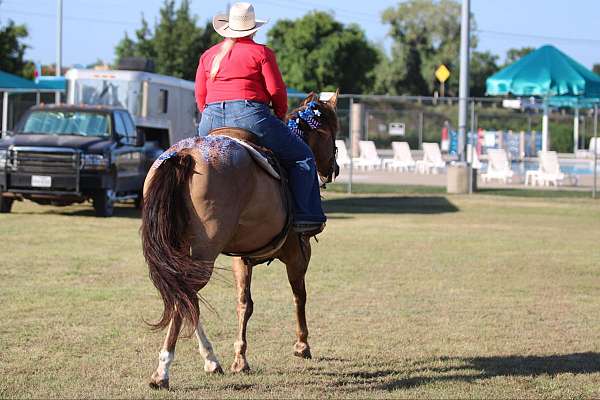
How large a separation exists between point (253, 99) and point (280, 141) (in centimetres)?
36

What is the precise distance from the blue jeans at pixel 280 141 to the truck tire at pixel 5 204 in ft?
42.1

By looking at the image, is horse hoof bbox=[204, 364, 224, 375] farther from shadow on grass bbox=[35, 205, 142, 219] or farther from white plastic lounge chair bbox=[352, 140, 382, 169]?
white plastic lounge chair bbox=[352, 140, 382, 169]

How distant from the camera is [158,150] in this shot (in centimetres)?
2256

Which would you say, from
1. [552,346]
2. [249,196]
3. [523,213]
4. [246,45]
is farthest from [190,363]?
[523,213]

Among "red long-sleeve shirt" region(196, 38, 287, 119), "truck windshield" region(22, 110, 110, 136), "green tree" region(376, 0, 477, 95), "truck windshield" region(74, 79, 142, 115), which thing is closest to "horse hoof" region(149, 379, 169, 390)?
"red long-sleeve shirt" region(196, 38, 287, 119)

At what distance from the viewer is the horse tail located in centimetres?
613

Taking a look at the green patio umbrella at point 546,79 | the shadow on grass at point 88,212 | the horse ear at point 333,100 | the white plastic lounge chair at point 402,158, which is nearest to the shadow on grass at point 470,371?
the horse ear at point 333,100

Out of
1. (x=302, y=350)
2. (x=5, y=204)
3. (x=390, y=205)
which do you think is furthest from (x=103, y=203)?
(x=302, y=350)

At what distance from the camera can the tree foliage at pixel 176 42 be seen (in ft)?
165

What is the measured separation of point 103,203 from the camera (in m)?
19.3

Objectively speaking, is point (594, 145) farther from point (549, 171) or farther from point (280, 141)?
point (280, 141)

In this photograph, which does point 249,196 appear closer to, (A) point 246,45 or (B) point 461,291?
(A) point 246,45

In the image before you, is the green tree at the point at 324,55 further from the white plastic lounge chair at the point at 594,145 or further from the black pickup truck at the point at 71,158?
the black pickup truck at the point at 71,158

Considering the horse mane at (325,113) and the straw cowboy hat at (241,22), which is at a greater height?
the straw cowboy hat at (241,22)
